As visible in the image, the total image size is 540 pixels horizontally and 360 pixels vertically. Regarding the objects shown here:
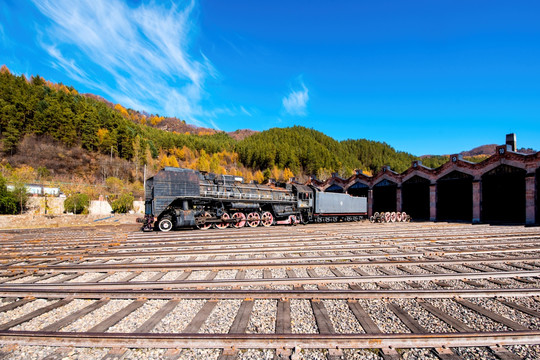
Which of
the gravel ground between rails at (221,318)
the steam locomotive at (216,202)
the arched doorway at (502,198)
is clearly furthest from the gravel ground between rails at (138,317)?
the arched doorway at (502,198)

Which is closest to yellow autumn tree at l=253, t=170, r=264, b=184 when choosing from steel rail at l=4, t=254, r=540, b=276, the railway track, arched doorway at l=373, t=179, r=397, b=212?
arched doorway at l=373, t=179, r=397, b=212

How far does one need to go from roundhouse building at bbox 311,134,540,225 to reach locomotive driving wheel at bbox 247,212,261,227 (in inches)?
774

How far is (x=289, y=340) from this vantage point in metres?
3.02

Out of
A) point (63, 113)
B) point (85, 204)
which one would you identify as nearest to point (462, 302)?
point (85, 204)

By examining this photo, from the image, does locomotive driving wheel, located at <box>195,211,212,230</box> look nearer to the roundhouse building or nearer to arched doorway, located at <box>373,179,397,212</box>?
the roundhouse building

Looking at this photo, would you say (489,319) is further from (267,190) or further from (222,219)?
(267,190)

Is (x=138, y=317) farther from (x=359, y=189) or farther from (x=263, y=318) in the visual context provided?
(x=359, y=189)

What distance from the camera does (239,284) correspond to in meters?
5.05

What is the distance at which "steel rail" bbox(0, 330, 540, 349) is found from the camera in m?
2.99

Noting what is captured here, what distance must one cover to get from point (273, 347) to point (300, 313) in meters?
0.97

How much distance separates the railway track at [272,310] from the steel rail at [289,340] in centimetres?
1

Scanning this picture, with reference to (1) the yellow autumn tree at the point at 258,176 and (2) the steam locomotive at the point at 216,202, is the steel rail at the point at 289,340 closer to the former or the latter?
(2) the steam locomotive at the point at 216,202

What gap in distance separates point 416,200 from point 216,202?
27.4 m

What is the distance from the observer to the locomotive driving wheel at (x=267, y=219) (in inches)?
792
